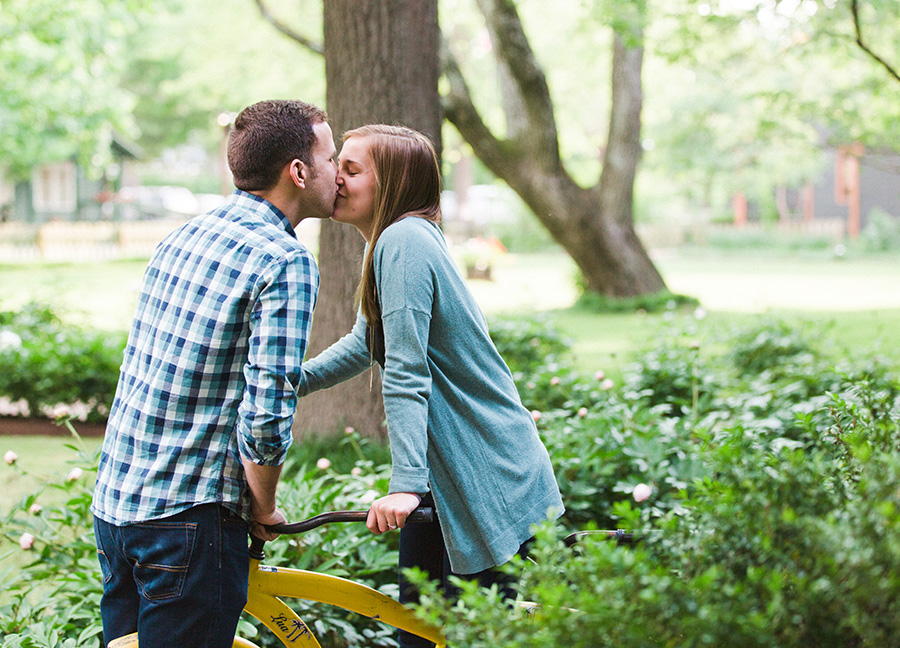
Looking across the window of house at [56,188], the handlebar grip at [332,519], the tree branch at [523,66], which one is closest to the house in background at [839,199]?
the tree branch at [523,66]

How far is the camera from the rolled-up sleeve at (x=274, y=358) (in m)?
1.83

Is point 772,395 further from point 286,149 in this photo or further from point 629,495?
point 286,149

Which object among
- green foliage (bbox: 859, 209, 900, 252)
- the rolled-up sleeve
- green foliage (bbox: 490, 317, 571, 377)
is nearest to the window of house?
green foliage (bbox: 859, 209, 900, 252)

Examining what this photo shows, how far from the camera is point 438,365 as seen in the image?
7.11 feet

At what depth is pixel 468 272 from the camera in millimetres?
21219

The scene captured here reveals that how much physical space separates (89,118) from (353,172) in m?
24.6

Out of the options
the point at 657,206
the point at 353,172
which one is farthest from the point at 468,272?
the point at 657,206

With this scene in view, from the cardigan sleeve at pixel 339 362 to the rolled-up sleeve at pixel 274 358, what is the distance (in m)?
0.50

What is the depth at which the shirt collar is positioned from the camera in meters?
2.06

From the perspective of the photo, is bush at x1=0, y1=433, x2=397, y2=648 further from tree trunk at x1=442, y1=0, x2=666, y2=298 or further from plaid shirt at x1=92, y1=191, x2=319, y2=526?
tree trunk at x1=442, y1=0, x2=666, y2=298

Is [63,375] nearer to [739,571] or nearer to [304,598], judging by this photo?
[304,598]

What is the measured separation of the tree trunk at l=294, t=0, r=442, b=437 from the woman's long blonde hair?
8.83 feet

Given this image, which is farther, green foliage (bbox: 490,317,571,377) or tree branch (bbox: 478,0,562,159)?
tree branch (bbox: 478,0,562,159)

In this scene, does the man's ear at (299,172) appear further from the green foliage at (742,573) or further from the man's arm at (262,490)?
the green foliage at (742,573)
